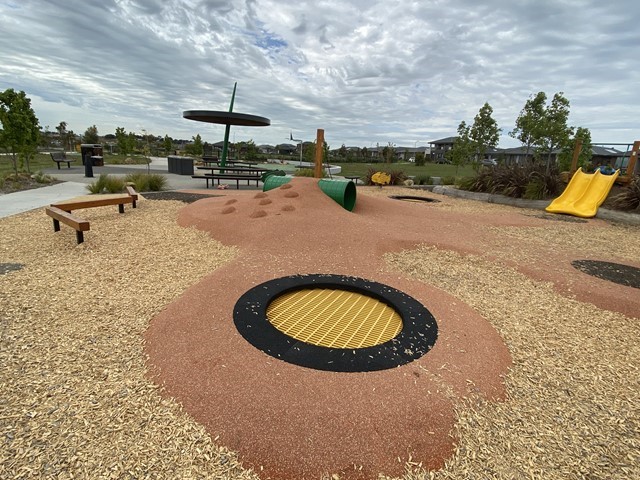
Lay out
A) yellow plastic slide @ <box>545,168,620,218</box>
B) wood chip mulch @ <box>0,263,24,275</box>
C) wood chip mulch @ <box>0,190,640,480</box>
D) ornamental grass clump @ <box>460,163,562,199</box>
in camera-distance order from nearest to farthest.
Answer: wood chip mulch @ <box>0,190,640,480</box>, wood chip mulch @ <box>0,263,24,275</box>, yellow plastic slide @ <box>545,168,620,218</box>, ornamental grass clump @ <box>460,163,562,199</box>

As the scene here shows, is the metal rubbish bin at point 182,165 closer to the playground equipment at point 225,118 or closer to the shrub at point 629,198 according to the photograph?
the playground equipment at point 225,118

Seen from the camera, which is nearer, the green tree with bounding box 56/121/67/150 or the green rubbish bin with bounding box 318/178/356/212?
the green rubbish bin with bounding box 318/178/356/212

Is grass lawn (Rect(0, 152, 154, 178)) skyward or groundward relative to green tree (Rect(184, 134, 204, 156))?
groundward

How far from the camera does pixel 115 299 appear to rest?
10.7 feet

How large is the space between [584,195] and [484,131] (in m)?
8.42

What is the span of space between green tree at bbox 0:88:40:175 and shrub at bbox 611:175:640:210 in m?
17.5

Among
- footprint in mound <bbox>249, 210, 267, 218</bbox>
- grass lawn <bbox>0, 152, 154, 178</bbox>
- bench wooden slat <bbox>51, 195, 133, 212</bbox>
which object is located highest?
grass lawn <bbox>0, 152, 154, 178</bbox>

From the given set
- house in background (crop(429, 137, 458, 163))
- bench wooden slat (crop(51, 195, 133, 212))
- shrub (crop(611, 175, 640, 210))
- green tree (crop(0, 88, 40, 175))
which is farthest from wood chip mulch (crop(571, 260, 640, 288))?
house in background (crop(429, 137, 458, 163))

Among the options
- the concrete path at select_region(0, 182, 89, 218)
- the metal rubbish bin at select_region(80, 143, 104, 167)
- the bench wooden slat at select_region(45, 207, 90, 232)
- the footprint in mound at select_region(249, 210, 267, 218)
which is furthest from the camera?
the metal rubbish bin at select_region(80, 143, 104, 167)

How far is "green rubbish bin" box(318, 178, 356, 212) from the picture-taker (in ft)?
24.3

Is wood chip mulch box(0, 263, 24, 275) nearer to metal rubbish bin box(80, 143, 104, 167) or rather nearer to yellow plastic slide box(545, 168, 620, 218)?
yellow plastic slide box(545, 168, 620, 218)

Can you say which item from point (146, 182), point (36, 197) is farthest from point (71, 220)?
point (146, 182)

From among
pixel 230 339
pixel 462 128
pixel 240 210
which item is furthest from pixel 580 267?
pixel 462 128

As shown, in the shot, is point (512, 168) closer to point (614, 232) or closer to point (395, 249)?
point (614, 232)
